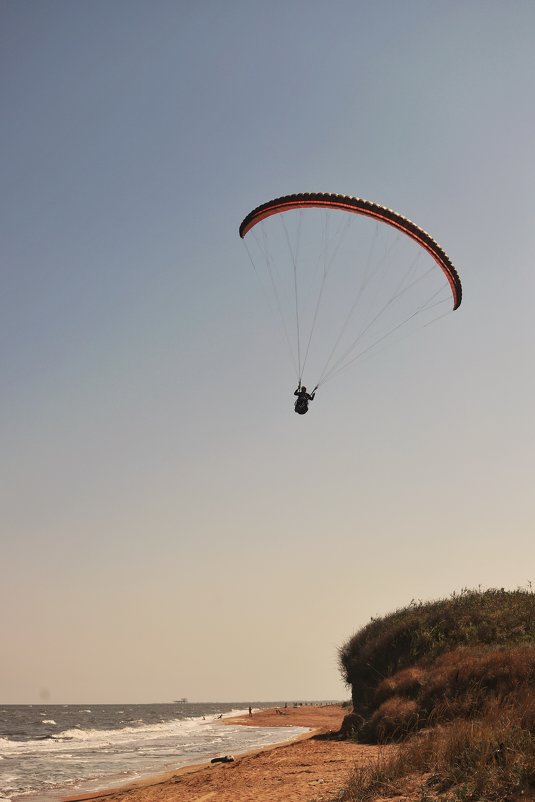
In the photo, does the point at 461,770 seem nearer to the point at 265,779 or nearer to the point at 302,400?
the point at 265,779

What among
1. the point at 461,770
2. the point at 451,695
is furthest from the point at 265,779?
the point at 461,770

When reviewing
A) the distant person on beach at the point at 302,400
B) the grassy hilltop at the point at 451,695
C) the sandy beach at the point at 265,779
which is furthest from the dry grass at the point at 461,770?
the distant person on beach at the point at 302,400

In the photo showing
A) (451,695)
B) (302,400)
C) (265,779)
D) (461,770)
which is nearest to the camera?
(461,770)

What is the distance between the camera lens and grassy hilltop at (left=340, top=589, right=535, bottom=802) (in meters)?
7.39

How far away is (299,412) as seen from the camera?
20922 mm

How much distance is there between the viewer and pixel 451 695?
48.3 feet

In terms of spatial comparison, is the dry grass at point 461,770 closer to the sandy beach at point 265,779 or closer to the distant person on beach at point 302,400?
the sandy beach at point 265,779

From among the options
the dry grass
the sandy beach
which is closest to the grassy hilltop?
the dry grass

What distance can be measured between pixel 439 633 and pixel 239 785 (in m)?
9.35

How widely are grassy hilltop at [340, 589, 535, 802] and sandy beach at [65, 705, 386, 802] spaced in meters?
1.08

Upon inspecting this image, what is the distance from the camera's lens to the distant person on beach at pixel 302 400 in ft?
68.9

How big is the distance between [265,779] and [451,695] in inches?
218

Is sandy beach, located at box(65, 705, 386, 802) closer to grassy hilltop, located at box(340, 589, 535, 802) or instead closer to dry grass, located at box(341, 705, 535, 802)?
dry grass, located at box(341, 705, 535, 802)

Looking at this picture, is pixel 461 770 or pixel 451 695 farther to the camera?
pixel 451 695
